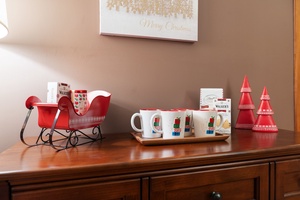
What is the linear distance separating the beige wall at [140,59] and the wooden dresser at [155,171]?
1.06ft

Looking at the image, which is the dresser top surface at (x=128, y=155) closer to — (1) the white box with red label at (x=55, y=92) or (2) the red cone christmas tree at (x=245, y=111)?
(1) the white box with red label at (x=55, y=92)

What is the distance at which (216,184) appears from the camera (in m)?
0.73

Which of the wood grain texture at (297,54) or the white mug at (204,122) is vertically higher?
the wood grain texture at (297,54)

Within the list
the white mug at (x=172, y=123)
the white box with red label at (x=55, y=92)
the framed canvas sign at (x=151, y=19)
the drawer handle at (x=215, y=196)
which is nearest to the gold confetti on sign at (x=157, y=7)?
the framed canvas sign at (x=151, y=19)

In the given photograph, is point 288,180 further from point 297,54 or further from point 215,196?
point 297,54

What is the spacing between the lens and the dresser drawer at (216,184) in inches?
26.1

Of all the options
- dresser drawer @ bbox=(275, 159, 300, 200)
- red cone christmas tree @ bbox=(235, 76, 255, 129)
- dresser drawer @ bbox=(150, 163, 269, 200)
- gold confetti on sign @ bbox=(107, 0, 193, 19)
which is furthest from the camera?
red cone christmas tree @ bbox=(235, 76, 255, 129)

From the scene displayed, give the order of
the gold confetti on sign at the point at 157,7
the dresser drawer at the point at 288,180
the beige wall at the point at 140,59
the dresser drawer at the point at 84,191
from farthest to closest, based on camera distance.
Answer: the gold confetti on sign at the point at 157,7, the beige wall at the point at 140,59, the dresser drawer at the point at 288,180, the dresser drawer at the point at 84,191

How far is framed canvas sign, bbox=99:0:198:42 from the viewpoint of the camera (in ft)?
3.63

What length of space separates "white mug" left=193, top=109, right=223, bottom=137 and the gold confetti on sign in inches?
22.0

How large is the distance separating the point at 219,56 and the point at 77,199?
3.45 feet

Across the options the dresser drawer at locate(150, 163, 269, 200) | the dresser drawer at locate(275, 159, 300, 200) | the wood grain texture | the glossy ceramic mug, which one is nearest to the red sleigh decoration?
the glossy ceramic mug

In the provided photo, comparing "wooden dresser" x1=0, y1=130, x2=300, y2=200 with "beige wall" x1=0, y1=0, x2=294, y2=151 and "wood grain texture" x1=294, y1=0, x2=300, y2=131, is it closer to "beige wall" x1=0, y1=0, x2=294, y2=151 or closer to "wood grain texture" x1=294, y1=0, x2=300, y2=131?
"beige wall" x1=0, y1=0, x2=294, y2=151

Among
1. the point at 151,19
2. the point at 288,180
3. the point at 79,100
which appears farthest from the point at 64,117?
the point at 288,180
